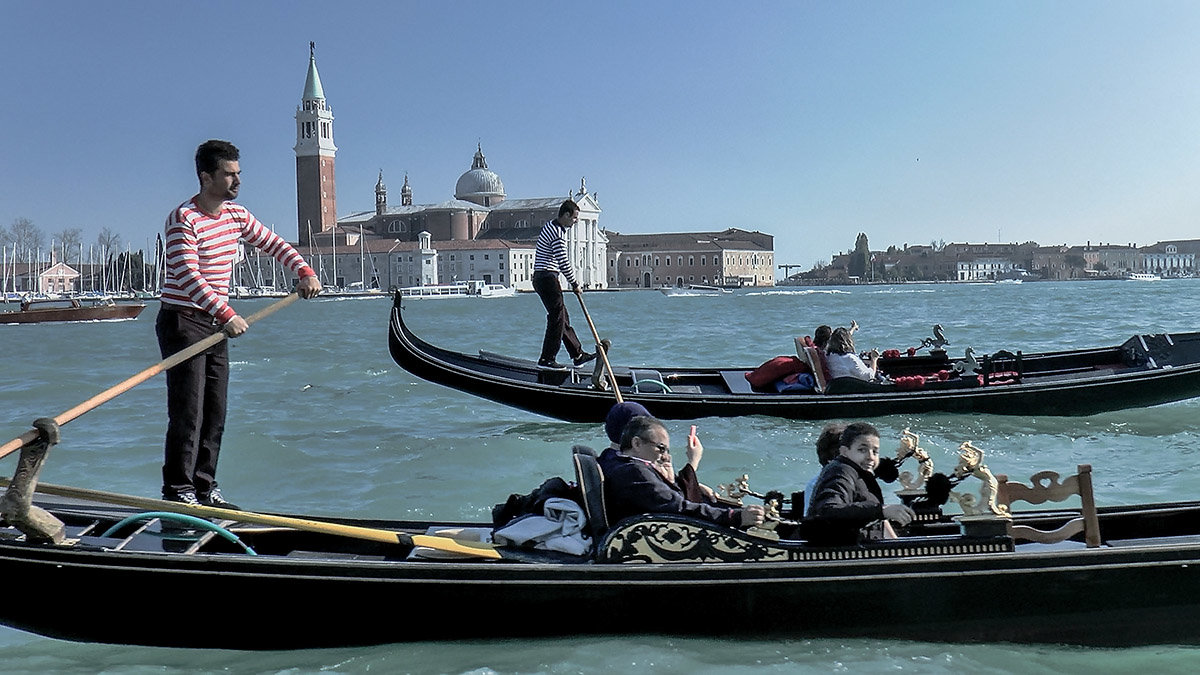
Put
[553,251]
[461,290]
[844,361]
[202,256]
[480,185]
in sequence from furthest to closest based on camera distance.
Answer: [480,185]
[461,290]
[553,251]
[844,361]
[202,256]

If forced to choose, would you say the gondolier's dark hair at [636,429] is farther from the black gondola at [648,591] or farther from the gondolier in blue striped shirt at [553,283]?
the gondolier in blue striped shirt at [553,283]

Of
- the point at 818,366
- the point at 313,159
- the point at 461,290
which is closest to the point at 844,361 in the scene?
the point at 818,366

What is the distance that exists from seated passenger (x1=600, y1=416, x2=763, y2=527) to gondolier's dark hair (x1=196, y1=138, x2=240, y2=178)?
118 cm

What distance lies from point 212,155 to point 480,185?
5968cm

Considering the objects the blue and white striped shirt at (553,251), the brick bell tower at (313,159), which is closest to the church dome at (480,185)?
the brick bell tower at (313,159)

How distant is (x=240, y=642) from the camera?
2.14 metres

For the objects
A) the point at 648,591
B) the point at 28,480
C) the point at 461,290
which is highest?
the point at 461,290

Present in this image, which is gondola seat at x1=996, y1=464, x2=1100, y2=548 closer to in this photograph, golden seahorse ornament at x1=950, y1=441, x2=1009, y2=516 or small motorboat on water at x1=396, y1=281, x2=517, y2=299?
golden seahorse ornament at x1=950, y1=441, x2=1009, y2=516

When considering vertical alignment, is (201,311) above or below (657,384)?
above

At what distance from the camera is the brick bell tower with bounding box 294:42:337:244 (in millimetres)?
54281

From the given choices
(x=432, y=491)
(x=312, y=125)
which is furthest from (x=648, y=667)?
(x=312, y=125)

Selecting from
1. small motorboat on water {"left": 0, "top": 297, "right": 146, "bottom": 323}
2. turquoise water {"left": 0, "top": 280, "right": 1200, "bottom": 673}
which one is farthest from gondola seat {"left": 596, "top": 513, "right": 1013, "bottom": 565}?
small motorboat on water {"left": 0, "top": 297, "right": 146, "bottom": 323}

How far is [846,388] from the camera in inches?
192

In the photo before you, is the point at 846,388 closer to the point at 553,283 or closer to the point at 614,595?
the point at 553,283
